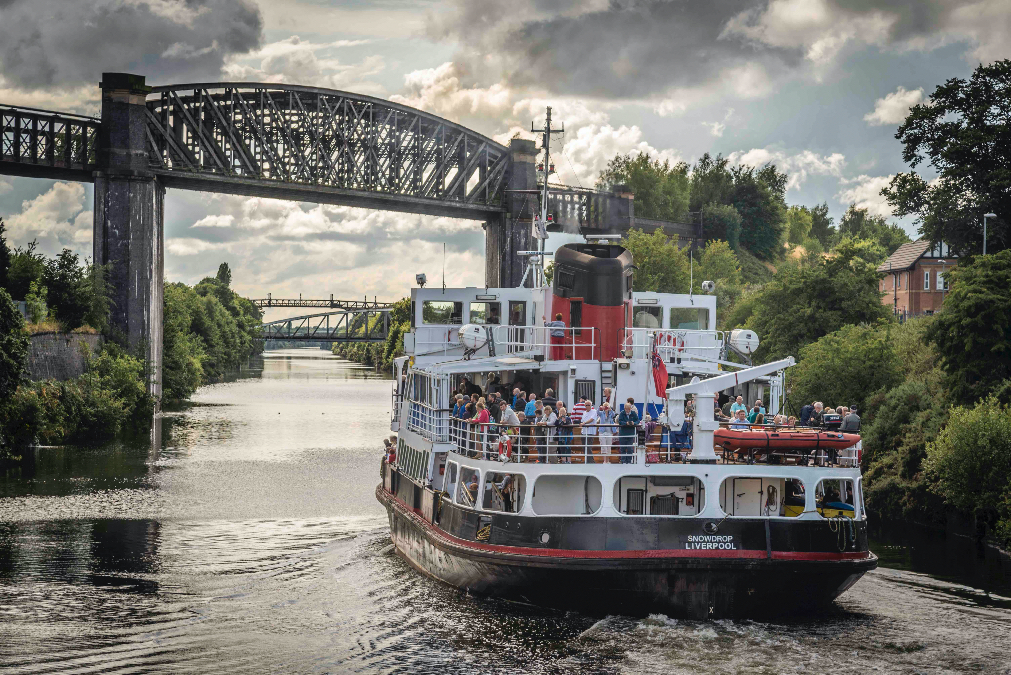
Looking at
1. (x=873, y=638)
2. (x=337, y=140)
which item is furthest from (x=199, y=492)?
(x=337, y=140)

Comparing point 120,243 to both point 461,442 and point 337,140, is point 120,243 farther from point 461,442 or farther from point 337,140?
point 461,442

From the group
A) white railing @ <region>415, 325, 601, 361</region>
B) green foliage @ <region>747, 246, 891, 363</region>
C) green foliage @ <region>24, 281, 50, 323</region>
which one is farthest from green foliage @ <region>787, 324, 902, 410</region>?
green foliage @ <region>24, 281, 50, 323</region>

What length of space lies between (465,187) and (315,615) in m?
79.5

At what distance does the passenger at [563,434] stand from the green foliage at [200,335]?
63414 mm

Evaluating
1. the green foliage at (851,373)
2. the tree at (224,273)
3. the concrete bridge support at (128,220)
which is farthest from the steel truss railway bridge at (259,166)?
the tree at (224,273)

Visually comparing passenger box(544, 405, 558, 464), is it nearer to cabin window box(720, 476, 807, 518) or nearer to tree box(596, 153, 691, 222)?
cabin window box(720, 476, 807, 518)

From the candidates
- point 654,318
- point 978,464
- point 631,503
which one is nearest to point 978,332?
point 978,464

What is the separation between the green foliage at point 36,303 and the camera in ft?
201

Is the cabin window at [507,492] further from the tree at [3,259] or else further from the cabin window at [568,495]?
the tree at [3,259]

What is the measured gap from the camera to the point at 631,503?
2403 cm

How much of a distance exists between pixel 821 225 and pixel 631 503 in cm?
14867

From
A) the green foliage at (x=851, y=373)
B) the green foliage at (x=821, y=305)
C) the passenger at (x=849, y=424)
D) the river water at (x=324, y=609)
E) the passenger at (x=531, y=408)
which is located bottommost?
the river water at (x=324, y=609)

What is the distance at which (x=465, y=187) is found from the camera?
336ft

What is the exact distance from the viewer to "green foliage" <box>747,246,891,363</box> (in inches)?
2168
